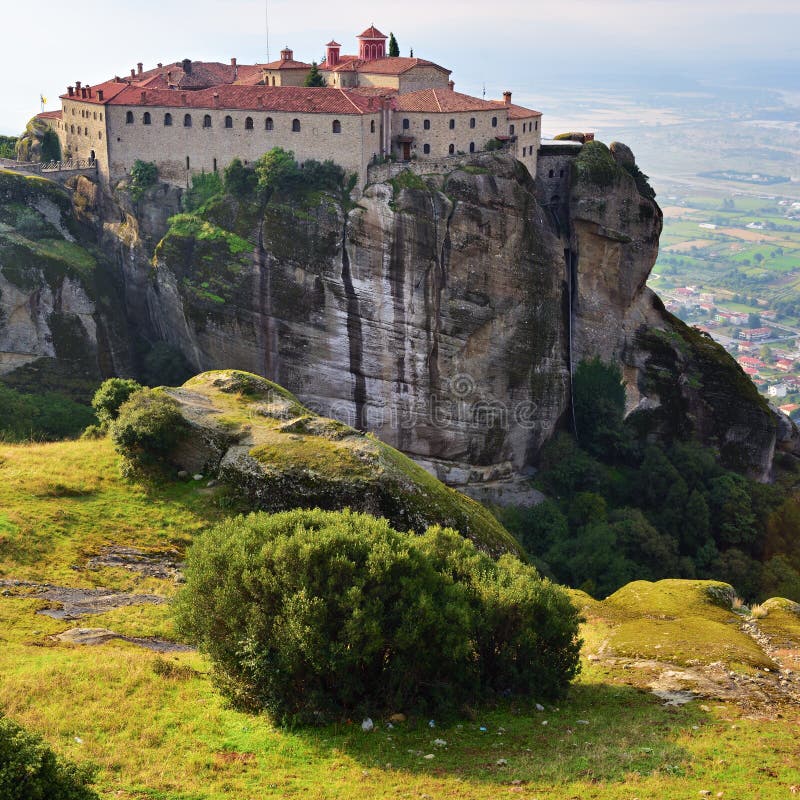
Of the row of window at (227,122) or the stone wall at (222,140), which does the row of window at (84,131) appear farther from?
the row of window at (227,122)

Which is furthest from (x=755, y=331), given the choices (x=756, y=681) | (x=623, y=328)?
(x=756, y=681)

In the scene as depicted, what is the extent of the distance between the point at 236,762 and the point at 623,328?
52.2 metres

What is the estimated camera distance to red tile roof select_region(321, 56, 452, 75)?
202 feet

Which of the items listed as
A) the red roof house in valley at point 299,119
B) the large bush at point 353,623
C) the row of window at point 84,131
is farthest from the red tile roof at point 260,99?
the large bush at point 353,623

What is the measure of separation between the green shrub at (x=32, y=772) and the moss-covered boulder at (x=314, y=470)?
1345cm

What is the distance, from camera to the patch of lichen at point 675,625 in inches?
952

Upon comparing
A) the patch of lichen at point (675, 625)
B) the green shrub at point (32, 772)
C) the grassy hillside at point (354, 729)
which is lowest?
the patch of lichen at point (675, 625)

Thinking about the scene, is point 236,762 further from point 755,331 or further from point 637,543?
point 755,331

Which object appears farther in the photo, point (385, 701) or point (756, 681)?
point (756, 681)

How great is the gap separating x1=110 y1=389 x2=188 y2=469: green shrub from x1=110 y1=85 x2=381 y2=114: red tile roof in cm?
3071

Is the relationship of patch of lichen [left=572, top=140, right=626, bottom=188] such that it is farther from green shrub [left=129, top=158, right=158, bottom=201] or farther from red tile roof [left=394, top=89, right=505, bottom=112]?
green shrub [left=129, top=158, right=158, bottom=201]

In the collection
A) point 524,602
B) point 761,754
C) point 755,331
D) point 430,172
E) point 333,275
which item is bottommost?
point 755,331

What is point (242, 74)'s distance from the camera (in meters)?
69.9

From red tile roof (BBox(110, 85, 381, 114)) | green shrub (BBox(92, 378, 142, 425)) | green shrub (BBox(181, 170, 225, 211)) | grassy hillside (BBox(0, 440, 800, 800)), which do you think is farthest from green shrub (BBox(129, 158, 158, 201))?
grassy hillside (BBox(0, 440, 800, 800))
